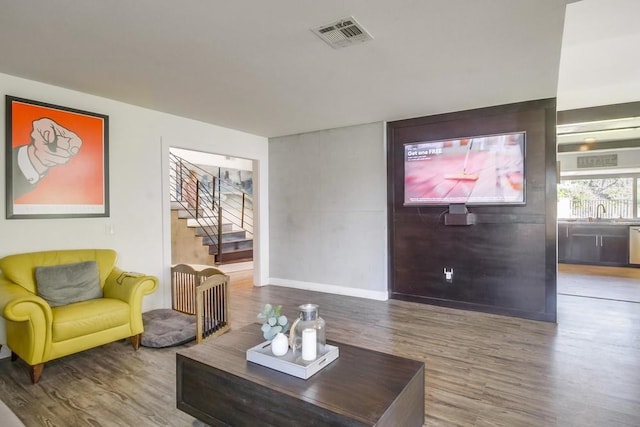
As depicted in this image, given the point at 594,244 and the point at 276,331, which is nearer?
the point at 276,331

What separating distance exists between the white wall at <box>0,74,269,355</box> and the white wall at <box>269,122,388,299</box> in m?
1.55

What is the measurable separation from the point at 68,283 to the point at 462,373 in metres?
3.45

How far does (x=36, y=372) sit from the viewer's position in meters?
2.56

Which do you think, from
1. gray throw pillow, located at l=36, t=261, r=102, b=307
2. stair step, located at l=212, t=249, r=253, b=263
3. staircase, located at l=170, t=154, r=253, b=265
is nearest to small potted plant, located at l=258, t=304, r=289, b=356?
gray throw pillow, located at l=36, t=261, r=102, b=307

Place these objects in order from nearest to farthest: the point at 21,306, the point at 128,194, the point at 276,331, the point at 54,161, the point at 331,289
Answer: the point at 276,331 < the point at 21,306 < the point at 54,161 < the point at 128,194 < the point at 331,289

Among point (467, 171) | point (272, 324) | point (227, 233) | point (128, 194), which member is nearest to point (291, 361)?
point (272, 324)

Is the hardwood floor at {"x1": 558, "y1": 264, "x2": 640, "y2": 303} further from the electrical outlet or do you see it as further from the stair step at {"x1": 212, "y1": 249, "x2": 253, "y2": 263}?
the stair step at {"x1": 212, "y1": 249, "x2": 253, "y2": 263}

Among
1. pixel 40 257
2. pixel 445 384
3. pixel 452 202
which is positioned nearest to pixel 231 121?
pixel 40 257

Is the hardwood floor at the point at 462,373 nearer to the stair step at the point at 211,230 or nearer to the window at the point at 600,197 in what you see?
the stair step at the point at 211,230

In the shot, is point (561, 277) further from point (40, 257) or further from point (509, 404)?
point (40, 257)

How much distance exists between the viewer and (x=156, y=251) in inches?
167

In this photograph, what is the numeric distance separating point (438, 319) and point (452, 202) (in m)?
1.50

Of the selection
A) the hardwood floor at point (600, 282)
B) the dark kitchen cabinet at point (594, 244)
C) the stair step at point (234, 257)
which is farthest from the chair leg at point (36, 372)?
the dark kitchen cabinet at point (594, 244)

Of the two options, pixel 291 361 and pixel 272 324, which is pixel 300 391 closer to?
pixel 291 361
